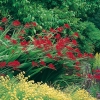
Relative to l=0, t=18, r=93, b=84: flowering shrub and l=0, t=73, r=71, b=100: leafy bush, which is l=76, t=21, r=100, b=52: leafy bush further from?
l=0, t=73, r=71, b=100: leafy bush

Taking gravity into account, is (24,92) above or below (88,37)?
above

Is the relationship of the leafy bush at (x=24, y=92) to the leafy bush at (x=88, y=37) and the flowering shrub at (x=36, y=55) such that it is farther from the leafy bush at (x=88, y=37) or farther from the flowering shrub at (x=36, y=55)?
the leafy bush at (x=88, y=37)

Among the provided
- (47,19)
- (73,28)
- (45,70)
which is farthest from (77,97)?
(73,28)

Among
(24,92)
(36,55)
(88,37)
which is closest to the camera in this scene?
(24,92)

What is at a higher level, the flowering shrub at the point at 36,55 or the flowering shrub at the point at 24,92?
the flowering shrub at the point at 24,92

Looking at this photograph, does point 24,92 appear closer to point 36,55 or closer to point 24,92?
point 24,92

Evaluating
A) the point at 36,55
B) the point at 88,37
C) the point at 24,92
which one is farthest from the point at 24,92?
the point at 88,37

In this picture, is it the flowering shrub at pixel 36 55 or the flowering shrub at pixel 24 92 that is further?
the flowering shrub at pixel 36 55

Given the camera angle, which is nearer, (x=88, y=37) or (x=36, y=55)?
(x=36, y=55)

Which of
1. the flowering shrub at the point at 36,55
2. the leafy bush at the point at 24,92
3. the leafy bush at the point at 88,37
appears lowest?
the leafy bush at the point at 88,37

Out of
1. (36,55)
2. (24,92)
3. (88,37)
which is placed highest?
(24,92)

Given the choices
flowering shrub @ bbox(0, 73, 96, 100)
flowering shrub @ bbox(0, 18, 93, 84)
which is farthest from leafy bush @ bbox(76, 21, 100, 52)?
flowering shrub @ bbox(0, 73, 96, 100)

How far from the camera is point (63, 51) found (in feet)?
29.0

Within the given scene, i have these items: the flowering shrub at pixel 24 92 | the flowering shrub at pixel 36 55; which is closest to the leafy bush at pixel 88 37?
the flowering shrub at pixel 36 55
